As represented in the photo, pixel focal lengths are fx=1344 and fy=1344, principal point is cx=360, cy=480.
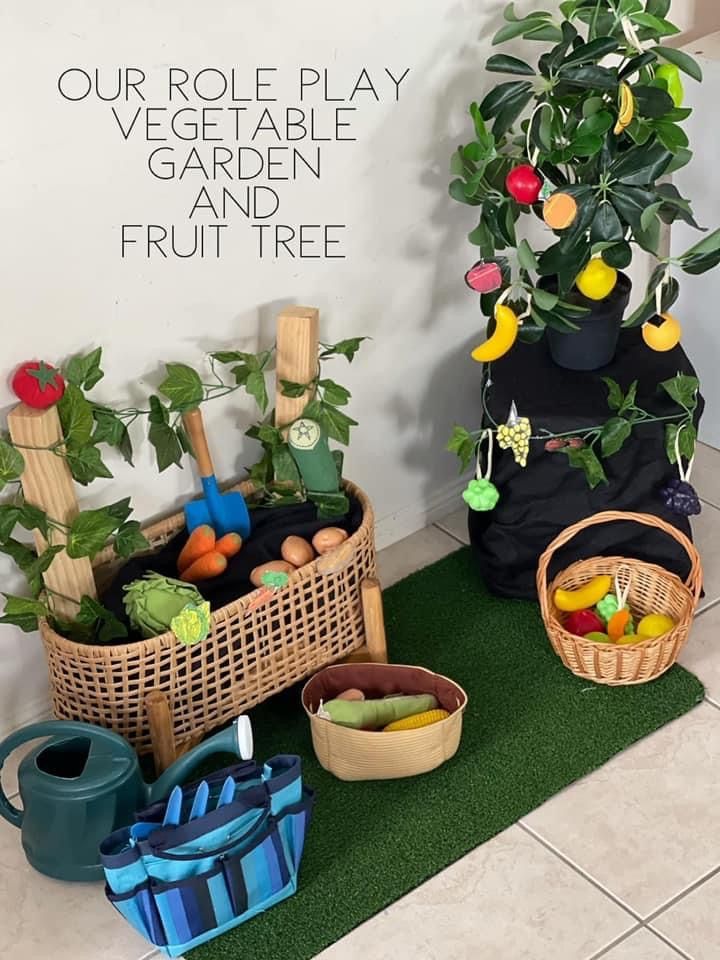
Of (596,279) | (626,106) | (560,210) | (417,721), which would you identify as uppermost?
(626,106)

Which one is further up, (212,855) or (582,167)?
(582,167)

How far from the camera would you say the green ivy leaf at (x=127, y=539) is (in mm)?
2064

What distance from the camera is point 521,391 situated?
2291 millimetres

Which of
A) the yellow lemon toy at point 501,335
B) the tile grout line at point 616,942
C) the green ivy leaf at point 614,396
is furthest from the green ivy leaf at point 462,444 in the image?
the tile grout line at point 616,942

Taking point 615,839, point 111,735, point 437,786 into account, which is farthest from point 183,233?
point 615,839

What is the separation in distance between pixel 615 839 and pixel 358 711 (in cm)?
43

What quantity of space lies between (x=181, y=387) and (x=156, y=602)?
0.33m

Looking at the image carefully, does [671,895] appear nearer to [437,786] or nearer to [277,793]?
[437,786]

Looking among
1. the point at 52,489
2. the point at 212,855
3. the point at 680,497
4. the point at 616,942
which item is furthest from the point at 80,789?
the point at 680,497

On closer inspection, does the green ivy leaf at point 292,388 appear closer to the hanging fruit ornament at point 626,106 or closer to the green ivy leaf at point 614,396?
the green ivy leaf at point 614,396

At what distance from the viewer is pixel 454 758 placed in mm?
2139

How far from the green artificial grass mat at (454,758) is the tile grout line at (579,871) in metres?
0.03

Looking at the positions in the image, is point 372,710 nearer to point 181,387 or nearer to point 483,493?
point 483,493

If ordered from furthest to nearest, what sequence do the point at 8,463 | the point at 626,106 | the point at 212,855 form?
the point at 626,106 < the point at 8,463 < the point at 212,855
